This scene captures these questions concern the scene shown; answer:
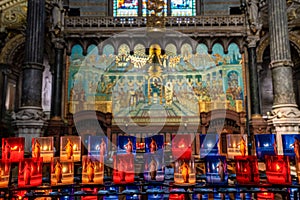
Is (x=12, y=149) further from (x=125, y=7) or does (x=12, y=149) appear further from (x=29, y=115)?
(x=125, y=7)

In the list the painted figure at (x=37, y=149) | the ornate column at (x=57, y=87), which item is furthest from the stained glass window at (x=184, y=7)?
the painted figure at (x=37, y=149)

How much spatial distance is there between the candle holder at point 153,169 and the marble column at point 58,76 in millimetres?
8681

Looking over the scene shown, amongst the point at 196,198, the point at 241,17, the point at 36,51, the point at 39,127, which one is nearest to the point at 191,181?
the point at 196,198

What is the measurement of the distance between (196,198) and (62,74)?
9.90 metres

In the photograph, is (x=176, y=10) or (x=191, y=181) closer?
(x=191, y=181)

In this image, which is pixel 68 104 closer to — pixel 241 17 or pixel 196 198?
pixel 241 17

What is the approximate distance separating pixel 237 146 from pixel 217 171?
1.14 meters

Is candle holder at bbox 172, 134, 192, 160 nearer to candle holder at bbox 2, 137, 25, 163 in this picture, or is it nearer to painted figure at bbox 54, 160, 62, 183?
painted figure at bbox 54, 160, 62, 183

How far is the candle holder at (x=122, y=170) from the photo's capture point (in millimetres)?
3662

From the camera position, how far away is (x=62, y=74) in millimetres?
12281

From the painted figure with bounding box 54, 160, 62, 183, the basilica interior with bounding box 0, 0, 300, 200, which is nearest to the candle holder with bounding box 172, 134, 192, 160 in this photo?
the painted figure with bounding box 54, 160, 62, 183

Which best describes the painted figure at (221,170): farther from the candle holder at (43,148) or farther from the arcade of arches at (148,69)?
the arcade of arches at (148,69)

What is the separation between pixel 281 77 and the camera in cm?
893

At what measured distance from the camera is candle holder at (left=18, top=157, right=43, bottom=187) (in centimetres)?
342
